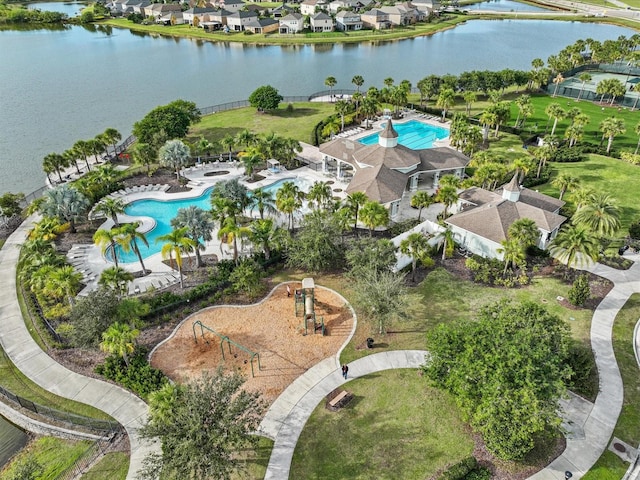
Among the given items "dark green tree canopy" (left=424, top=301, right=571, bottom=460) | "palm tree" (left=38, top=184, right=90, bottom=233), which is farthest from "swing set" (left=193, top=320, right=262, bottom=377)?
"palm tree" (left=38, top=184, right=90, bottom=233)

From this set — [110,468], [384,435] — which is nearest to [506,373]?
[384,435]

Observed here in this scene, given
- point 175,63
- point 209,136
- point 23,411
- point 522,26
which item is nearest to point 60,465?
point 23,411

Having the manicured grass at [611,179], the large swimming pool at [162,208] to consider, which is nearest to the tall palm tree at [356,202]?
the large swimming pool at [162,208]

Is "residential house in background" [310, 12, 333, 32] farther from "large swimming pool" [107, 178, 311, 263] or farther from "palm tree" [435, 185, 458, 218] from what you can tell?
"palm tree" [435, 185, 458, 218]

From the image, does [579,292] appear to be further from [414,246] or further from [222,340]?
[222,340]

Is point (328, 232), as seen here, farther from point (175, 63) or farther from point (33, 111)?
point (175, 63)

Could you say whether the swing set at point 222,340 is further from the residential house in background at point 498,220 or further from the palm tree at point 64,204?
the residential house in background at point 498,220
